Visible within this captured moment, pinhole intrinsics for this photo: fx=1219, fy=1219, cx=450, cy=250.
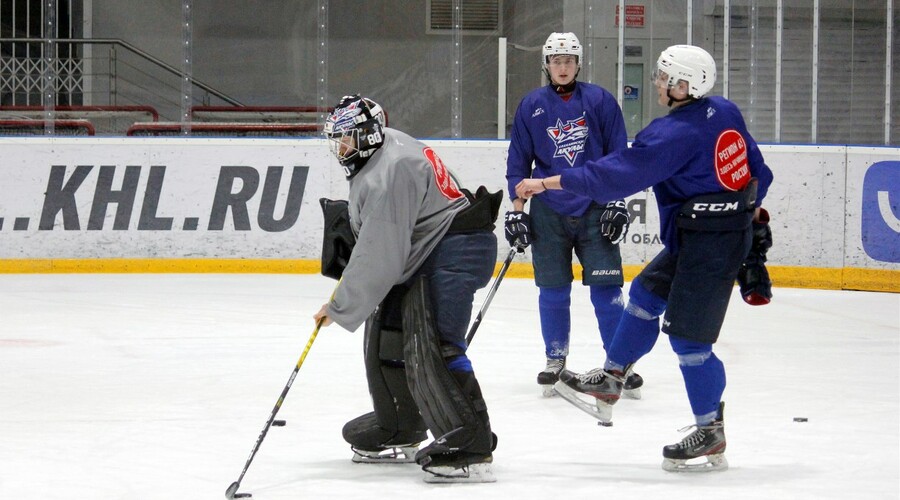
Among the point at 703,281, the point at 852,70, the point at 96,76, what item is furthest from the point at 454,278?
the point at 96,76

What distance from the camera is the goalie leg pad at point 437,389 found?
318 centimetres

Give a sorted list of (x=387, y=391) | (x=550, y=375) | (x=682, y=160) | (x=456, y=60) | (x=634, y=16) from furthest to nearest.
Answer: (x=456, y=60) → (x=634, y=16) → (x=550, y=375) → (x=387, y=391) → (x=682, y=160)

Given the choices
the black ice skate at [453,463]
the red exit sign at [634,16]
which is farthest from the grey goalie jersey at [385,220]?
the red exit sign at [634,16]

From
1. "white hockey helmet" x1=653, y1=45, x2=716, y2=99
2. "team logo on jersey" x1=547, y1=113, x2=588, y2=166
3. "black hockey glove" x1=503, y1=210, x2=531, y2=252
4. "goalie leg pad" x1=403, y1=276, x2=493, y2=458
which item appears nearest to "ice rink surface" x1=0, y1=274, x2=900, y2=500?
"goalie leg pad" x1=403, y1=276, x2=493, y2=458

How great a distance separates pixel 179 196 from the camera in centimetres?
856

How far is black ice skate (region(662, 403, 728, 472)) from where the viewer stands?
3.34 m

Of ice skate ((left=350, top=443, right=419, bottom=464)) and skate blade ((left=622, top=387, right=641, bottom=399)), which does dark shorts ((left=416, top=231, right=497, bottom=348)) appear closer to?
ice skate ((left=350, top=443, right=419, bottom=464))

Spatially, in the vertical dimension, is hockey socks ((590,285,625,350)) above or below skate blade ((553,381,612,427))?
above

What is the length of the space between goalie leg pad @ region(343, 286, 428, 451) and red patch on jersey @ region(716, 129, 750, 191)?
924 millimetres

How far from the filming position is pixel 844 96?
9.80 metres

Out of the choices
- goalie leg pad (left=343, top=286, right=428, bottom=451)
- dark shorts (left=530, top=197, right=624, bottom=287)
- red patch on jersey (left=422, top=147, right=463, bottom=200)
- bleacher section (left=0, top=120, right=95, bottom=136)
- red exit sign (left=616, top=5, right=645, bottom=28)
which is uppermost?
red exit sign (left=616, top=5, right=645, bottom=28)

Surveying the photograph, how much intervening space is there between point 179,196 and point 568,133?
453 cm

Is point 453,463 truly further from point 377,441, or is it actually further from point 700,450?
point 700,450

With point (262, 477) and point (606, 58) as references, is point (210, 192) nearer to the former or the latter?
point (606, 58)
